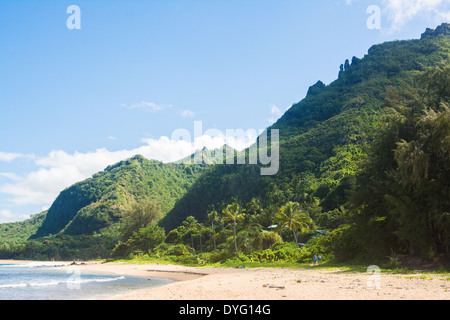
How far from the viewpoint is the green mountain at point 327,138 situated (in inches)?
3637

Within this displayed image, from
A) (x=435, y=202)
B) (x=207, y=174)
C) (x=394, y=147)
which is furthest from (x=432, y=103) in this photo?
(x=207, y=174)

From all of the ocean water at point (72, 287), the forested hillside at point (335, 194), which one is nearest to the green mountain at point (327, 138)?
the forested hillside at point (335, 194)

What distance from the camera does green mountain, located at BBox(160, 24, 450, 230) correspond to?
92.4 meters

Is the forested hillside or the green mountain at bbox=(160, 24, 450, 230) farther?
the green mountain at bbox=(160, 24, 450, 230)

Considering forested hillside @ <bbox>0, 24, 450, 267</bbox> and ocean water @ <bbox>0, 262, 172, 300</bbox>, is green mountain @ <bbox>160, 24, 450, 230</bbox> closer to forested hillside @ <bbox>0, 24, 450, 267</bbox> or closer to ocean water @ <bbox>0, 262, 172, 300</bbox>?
forested hillside @ <bbox>0, 24, 450, 267</bbox>

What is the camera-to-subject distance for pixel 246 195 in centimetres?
11181

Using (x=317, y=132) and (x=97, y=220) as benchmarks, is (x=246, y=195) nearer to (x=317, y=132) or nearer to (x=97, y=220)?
(x=317, y=132)

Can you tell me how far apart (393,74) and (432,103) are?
130m

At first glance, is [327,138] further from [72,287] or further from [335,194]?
[72,287]

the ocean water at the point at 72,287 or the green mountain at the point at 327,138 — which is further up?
the green mountain at the point at 327,138

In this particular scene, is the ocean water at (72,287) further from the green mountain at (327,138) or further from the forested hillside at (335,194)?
the green mountain at (327,138)

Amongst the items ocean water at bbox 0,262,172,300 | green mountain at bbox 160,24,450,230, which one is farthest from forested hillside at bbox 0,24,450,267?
ocean water at bbox 0,262,172,300
